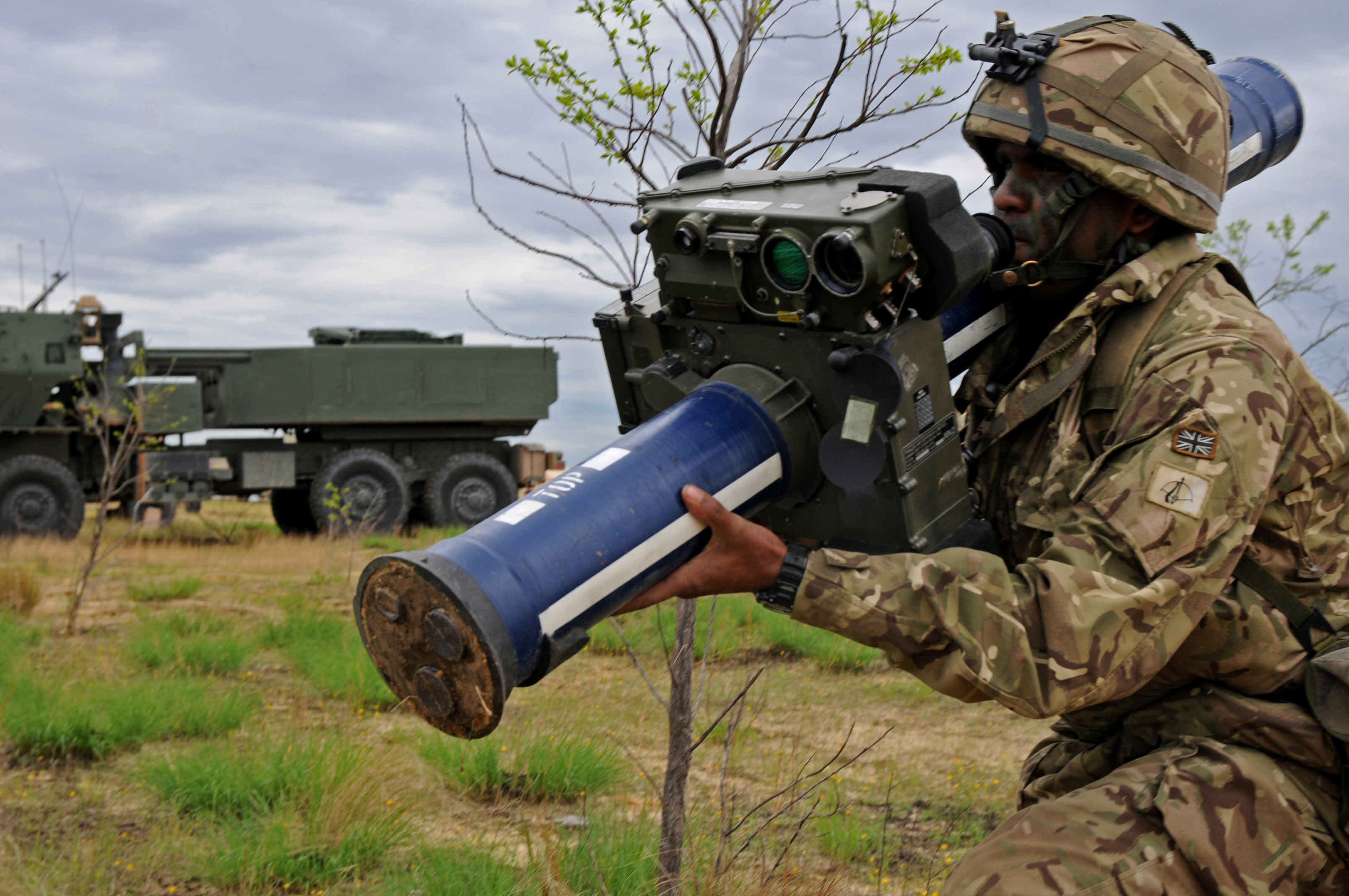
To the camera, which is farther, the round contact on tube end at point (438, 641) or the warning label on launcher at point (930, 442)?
the warning label on launcher at point (930, 442)

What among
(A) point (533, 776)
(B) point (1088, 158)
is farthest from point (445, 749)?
(B) point (1088, 158)

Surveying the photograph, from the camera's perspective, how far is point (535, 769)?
4789mm

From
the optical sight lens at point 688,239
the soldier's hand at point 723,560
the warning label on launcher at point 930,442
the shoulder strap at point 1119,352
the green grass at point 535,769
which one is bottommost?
the green grass at point 535,769

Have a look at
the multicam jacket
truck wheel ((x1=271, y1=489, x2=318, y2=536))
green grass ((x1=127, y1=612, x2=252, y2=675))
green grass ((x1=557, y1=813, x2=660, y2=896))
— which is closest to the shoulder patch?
the multicam jacket

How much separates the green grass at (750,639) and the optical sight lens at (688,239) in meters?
5.11

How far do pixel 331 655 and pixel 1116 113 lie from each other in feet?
19.0

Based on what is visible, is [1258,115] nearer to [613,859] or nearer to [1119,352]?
[1119,352]

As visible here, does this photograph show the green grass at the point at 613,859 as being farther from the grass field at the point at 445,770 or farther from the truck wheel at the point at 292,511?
the truck wheel at the point at 292,511

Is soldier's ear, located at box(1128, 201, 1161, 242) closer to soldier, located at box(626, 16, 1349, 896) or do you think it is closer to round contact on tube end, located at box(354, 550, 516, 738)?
soldier, located at box(626, 16, 1349, 896)

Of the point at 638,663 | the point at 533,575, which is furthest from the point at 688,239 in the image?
the point at 638,663

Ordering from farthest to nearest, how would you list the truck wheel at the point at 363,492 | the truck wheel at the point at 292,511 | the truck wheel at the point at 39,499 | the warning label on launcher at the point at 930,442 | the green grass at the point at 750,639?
1. the truck wheel at the point at 292,511
2. the truck wheel at the point at 363,492
3. the truck wheel at the point at 39,499
4. the green grass at the point at 750,639
5. the warning label on launcher at the point at 930,442

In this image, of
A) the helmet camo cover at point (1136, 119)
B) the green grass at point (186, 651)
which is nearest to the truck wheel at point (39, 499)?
the green grass at point (186, 651)

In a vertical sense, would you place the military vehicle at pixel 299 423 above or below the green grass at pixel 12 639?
above

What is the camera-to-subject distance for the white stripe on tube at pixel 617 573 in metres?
1.92
